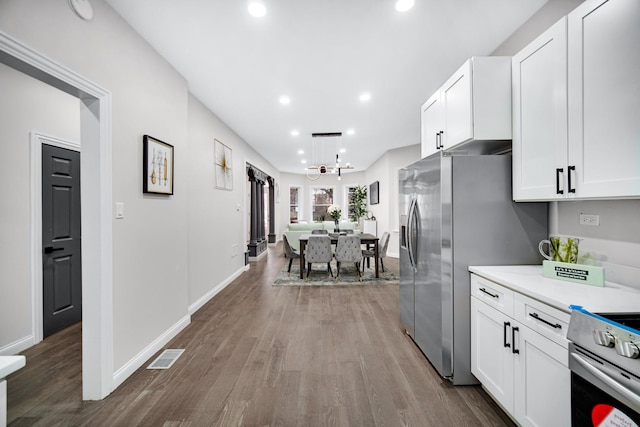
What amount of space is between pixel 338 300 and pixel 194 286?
201 cm

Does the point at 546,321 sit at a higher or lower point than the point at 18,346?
higher

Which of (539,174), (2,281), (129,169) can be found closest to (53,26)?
(129,169)

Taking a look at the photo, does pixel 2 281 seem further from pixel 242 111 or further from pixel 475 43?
pixel 475 43

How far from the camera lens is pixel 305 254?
492 centimetres

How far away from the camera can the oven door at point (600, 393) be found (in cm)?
89

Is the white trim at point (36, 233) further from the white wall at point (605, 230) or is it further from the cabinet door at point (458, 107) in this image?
the white wall at point (605, 230)

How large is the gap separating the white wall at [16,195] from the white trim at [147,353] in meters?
1.25

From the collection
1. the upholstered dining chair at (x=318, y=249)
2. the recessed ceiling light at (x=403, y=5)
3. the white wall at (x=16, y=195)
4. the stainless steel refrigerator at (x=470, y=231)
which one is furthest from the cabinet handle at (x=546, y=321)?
the white wall at (x=16, y=195)

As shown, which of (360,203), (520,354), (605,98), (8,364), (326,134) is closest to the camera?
(8,364)

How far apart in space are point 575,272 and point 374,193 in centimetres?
715

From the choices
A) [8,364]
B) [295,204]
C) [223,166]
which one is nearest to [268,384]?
[8,364]

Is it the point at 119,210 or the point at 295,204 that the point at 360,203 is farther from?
the point at 119,210

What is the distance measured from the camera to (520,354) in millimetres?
1483

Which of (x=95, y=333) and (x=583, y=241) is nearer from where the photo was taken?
(x=583, y=241)
